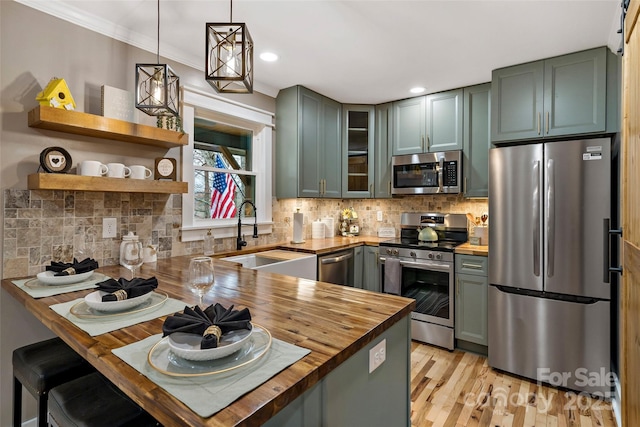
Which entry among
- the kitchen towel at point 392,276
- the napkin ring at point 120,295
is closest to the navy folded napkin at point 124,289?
the napkin ring at point 120,295

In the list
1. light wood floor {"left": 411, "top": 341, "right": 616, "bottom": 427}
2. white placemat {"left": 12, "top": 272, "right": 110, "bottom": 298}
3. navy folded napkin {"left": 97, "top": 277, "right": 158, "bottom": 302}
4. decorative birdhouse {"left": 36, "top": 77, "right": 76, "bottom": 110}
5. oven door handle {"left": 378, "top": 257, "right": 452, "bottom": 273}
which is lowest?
light wood floor {"left": 411, "top": 341, "right": 616, "bottom": 427}

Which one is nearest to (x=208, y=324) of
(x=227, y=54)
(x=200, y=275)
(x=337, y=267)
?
(x=200, y=275)

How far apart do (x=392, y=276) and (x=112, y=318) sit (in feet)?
8.44

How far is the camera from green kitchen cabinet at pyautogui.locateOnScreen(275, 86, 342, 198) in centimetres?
328

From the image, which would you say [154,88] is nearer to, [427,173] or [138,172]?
[138,172]

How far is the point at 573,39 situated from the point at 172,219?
3174 millimetres

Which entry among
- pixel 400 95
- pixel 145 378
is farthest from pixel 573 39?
pixel 145 378

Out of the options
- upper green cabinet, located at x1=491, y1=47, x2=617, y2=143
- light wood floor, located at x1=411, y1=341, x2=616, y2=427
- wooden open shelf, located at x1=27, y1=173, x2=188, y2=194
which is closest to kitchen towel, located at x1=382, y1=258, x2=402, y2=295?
light wood floor, located at x1=411, y1=341, x2=616, y2=427

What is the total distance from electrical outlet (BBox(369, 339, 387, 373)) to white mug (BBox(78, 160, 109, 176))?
6.03 feet

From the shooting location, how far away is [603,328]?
2.25m

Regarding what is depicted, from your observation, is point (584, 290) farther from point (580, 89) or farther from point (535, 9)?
point (535, 9)

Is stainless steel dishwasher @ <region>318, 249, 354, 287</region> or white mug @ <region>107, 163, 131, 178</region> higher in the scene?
white mug @ <region>107, 163, 131, 178</region>

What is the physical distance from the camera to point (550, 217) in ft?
7.86

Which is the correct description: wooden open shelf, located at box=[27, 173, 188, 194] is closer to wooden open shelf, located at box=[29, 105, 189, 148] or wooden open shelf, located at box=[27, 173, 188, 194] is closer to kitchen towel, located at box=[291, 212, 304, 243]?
wooden open shelf, located at box=[29, 105, 189, 148]
